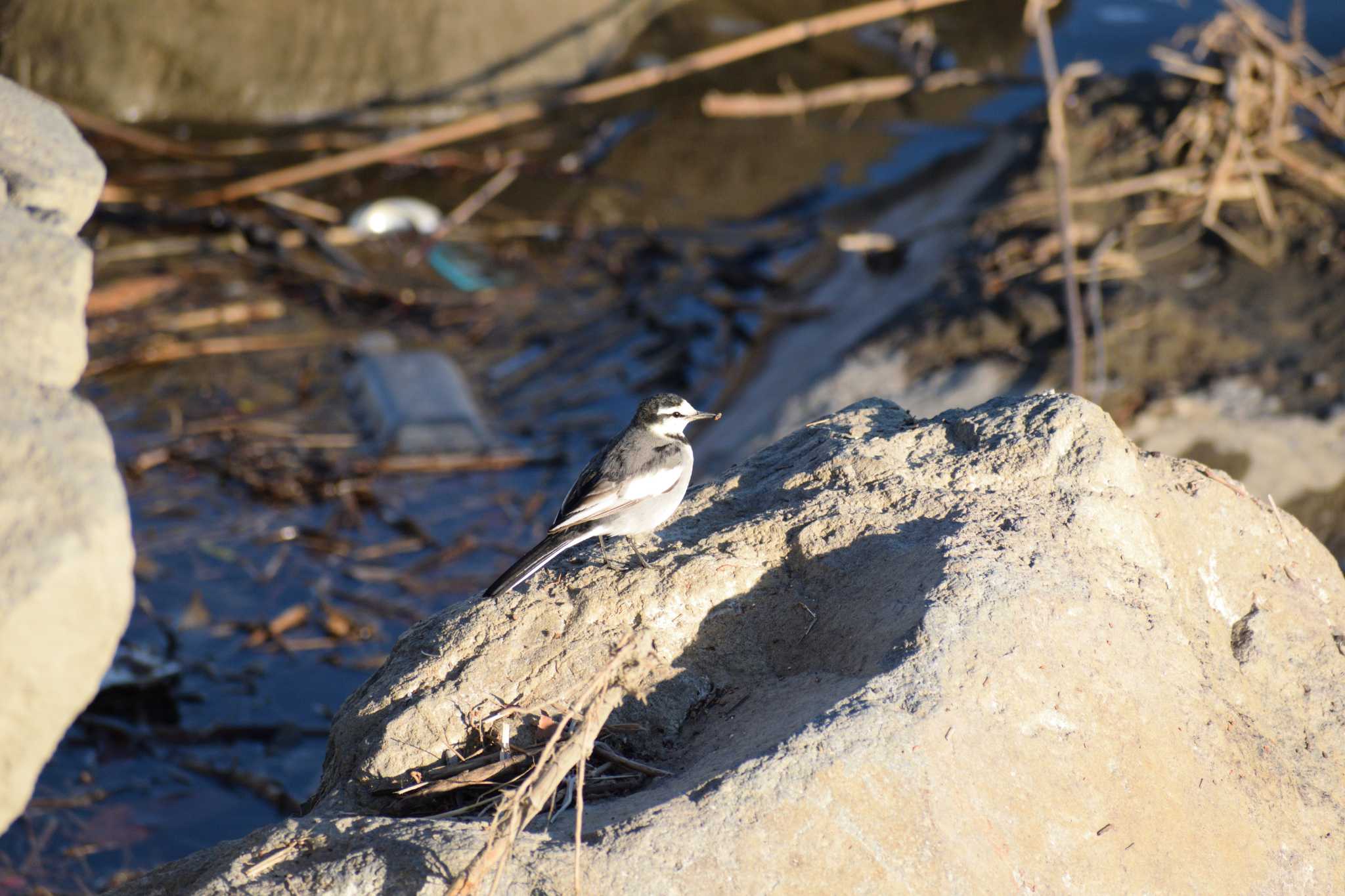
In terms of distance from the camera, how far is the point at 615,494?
427cm

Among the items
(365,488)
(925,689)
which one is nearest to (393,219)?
(365,488)

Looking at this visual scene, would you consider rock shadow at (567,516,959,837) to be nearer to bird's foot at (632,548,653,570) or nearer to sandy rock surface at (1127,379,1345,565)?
bird's foot at (632,548,653,570)

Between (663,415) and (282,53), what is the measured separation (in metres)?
8.92

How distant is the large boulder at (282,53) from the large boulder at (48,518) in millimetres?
10059

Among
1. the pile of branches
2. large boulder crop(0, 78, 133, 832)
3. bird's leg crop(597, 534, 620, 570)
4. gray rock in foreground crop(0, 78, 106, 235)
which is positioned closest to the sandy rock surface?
the pile of branches

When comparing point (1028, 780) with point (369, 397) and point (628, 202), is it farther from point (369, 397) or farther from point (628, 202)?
point (628, 202)

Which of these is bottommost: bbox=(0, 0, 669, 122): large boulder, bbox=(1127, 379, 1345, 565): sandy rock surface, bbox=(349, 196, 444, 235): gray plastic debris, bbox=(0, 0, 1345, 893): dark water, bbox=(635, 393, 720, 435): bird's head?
bbox=(0, 0, 1345, 893): dark water

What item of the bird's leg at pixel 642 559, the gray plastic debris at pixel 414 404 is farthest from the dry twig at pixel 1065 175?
the gray plastic debris at pixel 414 404

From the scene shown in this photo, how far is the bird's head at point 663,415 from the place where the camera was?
5035mm

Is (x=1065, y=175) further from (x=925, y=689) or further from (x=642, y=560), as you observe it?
(x=925, y=689)

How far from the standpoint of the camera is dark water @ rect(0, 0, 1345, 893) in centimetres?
653

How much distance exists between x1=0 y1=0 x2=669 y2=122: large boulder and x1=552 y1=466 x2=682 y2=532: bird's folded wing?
9.32 m

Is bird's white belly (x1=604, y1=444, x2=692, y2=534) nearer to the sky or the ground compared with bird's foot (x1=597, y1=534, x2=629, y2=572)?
nearer to the ground

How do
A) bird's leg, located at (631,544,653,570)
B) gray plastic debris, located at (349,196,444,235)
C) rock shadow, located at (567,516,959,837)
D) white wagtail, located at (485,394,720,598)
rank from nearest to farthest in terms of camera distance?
rock shadow, located at (567,516,959,837)
bird's leg, located at (631,544,653,570)
white wagtail, located at (485,394,720,598)
gray plastic debris, located at (349,196,444,235)
